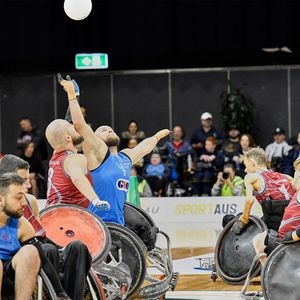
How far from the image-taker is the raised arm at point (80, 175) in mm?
6785

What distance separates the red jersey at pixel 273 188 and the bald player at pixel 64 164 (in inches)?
76.9

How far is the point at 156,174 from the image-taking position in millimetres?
17406

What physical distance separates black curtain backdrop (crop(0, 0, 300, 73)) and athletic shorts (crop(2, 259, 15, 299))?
49.9ft

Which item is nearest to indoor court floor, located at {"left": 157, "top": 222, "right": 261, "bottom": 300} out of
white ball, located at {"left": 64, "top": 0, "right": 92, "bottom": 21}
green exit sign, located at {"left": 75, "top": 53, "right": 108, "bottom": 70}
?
white ball, located at {"left": 64, "top": 0, "right": 92, "bottom": 21}

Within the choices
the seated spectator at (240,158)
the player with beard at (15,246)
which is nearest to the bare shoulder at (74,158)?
the player with beard at (15,246)

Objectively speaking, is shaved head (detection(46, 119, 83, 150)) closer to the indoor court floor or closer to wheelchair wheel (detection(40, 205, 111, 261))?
wheelchair wheel (detection(40, 205, 111, 261))

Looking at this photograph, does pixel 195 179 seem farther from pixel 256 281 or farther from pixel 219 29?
pixel 256 281

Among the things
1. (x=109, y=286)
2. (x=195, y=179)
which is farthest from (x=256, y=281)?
(x=195, y=179)

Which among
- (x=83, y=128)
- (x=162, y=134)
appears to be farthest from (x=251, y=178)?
(x=83, y=128)

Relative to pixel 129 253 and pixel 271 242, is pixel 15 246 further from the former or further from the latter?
pixel 271 242

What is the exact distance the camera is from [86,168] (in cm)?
709

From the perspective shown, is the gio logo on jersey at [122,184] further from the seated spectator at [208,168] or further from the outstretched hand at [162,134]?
the seated spectator at [208,168]

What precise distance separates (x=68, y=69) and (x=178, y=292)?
13.2m

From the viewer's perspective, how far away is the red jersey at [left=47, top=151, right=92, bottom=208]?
7.23 m
